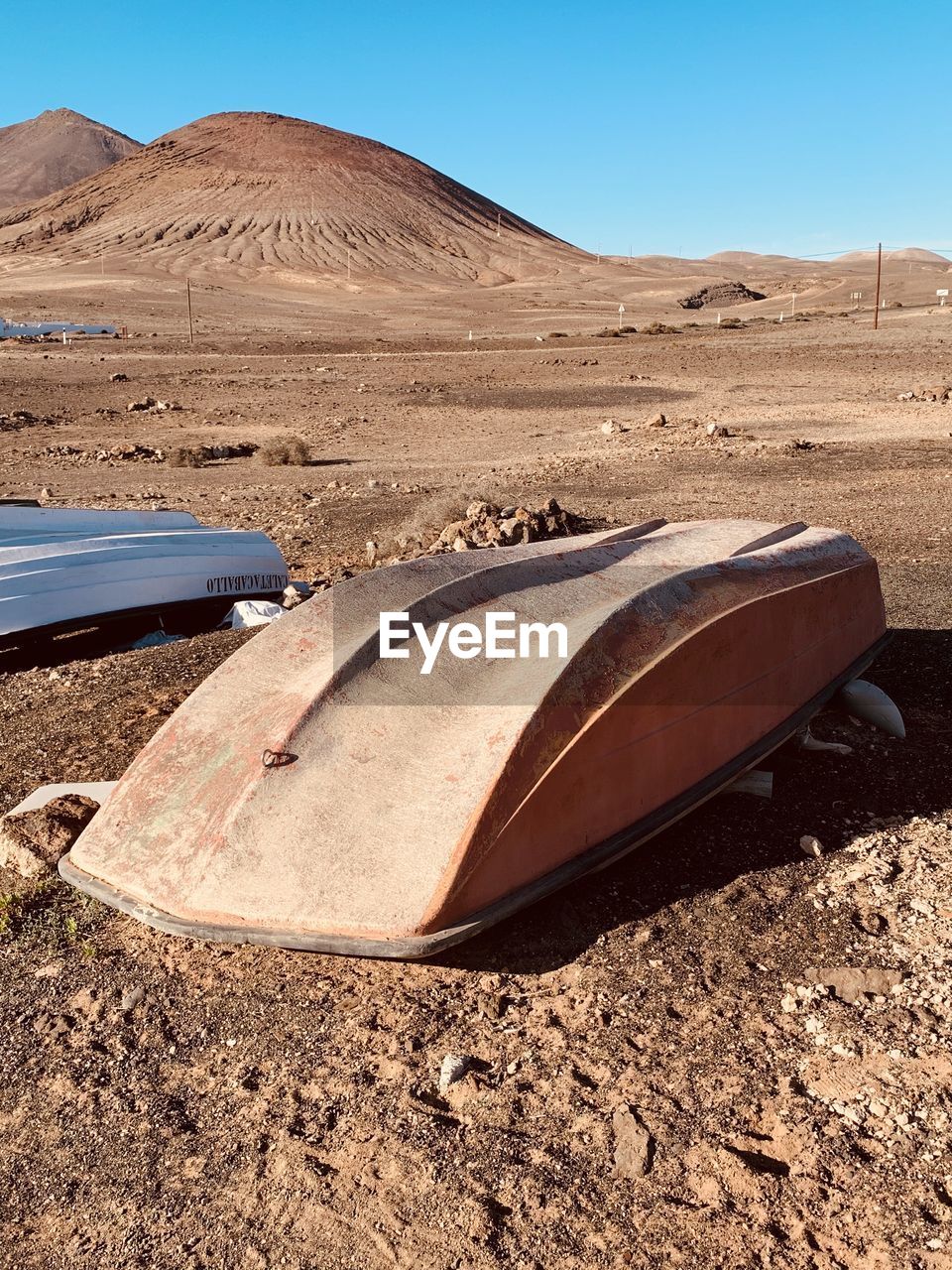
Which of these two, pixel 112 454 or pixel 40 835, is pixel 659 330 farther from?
pixel 40 835

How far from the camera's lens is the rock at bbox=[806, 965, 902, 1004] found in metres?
2.77

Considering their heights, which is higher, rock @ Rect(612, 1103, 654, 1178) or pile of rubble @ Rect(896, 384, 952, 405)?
pile of rubble @ Rect(896, 384, 952, 405)

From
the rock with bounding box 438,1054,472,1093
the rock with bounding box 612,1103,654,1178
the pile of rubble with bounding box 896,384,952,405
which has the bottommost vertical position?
the rock with bounding box 612,1103,654,1178

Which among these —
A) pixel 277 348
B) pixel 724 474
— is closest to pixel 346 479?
pixel 724 474

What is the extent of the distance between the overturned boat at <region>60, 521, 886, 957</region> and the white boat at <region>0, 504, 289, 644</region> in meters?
2.62

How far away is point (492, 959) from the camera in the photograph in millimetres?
2916

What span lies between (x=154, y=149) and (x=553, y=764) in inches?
4598

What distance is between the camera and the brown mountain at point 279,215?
77500mm

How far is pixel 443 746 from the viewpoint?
120 inches

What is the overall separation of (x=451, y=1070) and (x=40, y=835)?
170 cm

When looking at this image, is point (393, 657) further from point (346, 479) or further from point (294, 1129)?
point (346, 479)

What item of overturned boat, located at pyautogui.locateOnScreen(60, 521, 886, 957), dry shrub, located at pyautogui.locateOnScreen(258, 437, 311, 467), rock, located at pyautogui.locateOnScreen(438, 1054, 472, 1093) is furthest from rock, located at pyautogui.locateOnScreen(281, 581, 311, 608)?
dry shrub, located at pyautogui.locateOnScreen(258, 437, 311, 467)

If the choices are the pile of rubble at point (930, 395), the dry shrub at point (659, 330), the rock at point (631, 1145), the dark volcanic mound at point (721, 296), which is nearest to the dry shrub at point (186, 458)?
the pile of rubble at point (930, 395)

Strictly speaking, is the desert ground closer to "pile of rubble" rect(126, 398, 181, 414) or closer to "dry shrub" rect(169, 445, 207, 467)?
"dry shrub" rect(169, 445, 207, 467)
